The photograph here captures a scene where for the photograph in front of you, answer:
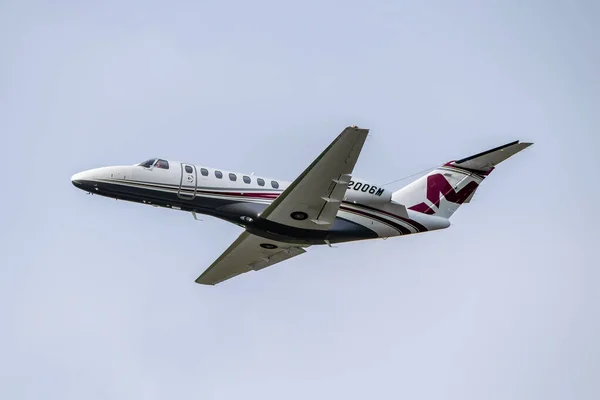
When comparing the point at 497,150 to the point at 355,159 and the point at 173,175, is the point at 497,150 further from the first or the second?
the point at 173,175

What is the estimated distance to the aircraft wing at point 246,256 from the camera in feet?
126

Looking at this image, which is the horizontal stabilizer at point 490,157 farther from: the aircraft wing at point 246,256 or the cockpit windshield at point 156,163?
the cockpit windshield at point 156,163

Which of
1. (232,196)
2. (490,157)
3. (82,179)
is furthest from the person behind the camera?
(490,157)

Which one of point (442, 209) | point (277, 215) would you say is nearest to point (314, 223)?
point (277, 215)

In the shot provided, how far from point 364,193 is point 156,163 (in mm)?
8409

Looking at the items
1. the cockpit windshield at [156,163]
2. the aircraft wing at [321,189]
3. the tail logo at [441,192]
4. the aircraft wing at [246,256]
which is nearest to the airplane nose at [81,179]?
the cockpit windshield at [156,163]

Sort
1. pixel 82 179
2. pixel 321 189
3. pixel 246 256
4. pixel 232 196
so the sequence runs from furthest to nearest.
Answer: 1. pixel 246 256
2. pixel 232 196
3. pixel 82 179
4. pixel 321 189

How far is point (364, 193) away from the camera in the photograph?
36750 mm

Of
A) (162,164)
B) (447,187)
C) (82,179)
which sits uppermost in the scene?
(162,164)

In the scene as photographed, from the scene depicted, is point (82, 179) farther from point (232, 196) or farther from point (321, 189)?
point (321, 189)

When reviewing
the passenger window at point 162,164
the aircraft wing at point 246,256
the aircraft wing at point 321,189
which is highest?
the passenger window at point 162,164

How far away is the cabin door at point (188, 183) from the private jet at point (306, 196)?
4 cm

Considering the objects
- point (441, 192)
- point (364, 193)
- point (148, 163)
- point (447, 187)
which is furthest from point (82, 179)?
point (447, 187)

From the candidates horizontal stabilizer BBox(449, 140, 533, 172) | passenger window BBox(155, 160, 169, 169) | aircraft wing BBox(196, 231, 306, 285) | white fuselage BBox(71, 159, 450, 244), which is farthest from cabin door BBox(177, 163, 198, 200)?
horizontal stabilizer BBox(449, 140, 533, 172)
